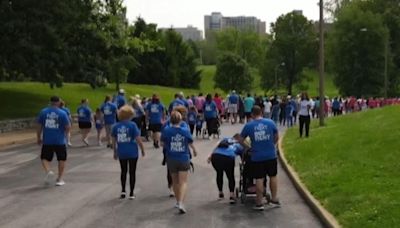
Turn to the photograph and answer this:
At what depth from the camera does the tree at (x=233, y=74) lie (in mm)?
85250

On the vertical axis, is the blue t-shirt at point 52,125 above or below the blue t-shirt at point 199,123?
above

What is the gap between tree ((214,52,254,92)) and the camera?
85.2 meters

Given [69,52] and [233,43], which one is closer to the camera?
[69,52]

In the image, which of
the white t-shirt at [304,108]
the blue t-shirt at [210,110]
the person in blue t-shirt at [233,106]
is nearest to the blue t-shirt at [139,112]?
the blue t-shirt at [210,110]

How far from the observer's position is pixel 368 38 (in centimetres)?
8112

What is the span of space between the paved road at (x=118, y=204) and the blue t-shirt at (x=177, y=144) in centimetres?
85

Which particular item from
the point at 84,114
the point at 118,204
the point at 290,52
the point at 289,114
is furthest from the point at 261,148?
the point at 290,52

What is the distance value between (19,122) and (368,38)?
56.6m

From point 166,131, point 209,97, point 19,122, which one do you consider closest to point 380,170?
point 166,131

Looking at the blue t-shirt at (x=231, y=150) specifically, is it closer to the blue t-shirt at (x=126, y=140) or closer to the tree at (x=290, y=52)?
the blue t-shirt at (x=126, y=140)

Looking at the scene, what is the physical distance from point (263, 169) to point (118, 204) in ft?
8.38

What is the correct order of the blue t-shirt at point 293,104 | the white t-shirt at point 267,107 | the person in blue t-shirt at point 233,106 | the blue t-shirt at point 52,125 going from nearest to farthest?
the blue t-shirt at point 52,125 → the white t-shirt at point 267,107 → the blue t-shirt at point 293,104 → the person in blue t-shirt at point 233,106

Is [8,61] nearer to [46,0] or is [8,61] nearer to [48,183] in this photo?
[46,0]

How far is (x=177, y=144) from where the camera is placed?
1094cm
